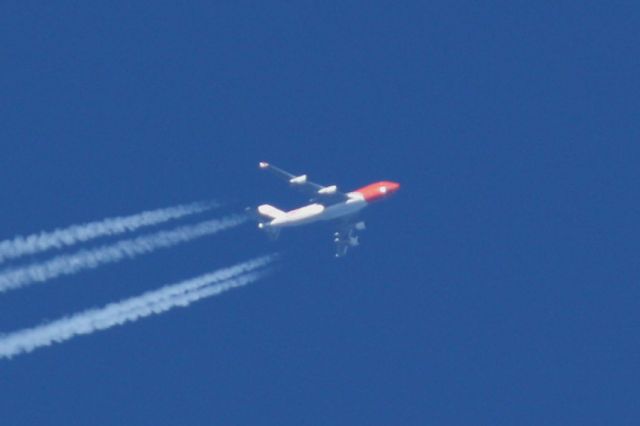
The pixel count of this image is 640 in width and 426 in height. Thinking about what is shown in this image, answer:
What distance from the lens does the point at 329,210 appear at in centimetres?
18162

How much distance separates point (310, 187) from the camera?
587ft

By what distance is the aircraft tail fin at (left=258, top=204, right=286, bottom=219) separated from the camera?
18225 cm

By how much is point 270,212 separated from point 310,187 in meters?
6.04

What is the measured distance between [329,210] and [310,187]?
12.9ft

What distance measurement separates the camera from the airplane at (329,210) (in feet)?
587

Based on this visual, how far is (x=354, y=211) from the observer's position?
606 feet

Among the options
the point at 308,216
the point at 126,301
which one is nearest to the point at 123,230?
the point at 126,301

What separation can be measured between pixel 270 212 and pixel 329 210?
604 cm

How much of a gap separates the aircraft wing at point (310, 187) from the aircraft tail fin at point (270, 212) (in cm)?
436

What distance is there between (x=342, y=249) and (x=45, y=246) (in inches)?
1425

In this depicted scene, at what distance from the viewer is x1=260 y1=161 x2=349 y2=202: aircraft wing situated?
17750 centimetres

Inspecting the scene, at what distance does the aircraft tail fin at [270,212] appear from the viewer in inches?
7175

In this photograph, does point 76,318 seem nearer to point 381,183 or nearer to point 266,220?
point 266,220

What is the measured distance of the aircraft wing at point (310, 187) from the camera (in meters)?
178
